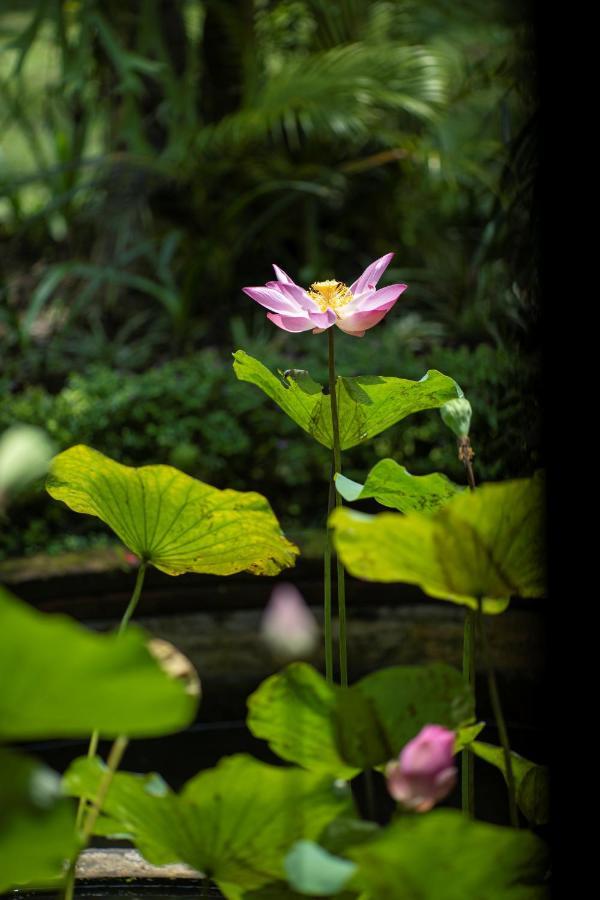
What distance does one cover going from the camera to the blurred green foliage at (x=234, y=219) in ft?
7.82

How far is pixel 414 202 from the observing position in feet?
12.5

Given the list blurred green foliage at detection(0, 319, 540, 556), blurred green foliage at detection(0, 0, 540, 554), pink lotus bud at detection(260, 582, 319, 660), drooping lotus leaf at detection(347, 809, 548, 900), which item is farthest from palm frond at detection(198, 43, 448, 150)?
drooping lotus leaf at detection(347, 809, 548, 900)

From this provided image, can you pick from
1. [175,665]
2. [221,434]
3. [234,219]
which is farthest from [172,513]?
[234,219]

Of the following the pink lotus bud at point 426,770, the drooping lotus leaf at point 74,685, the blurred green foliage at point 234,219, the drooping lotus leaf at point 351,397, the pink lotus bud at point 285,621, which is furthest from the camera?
the blurred green foliage at point 234,219

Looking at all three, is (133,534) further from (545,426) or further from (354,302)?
(545,426)

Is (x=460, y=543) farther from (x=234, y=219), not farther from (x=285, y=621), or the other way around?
(x=234, y=219)

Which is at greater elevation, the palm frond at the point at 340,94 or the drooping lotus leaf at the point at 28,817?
the palm frond at the point at 340,94

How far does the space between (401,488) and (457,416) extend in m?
0.06

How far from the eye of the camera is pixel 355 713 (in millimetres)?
477

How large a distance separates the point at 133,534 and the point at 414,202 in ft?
11.0

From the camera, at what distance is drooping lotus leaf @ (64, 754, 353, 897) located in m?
0.44

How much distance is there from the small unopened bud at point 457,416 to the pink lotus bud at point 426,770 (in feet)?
0.67

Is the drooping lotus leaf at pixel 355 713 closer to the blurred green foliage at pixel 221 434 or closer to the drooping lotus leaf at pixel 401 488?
the drooping lotus leaf at pixel 401 488

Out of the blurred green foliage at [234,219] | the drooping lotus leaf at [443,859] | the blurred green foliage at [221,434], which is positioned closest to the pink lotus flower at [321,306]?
the drooping lotus leaf at [443,859]
